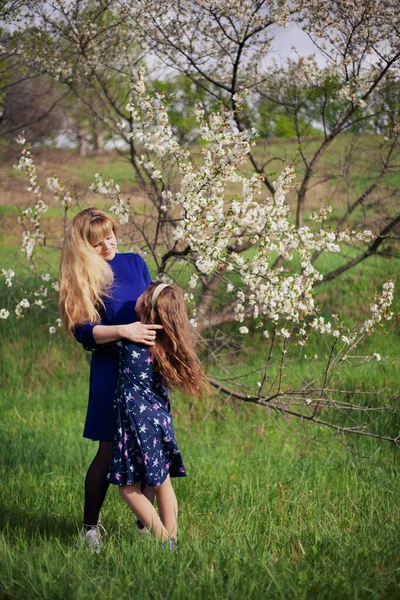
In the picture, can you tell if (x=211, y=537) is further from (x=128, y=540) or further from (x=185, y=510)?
(x=185, y=510)

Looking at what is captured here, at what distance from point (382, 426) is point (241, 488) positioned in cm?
171

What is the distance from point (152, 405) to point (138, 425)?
113 millimetres

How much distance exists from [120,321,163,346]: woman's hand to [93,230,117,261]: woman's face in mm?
478

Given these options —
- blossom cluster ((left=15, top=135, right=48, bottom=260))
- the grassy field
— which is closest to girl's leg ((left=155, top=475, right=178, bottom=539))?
the grassy field

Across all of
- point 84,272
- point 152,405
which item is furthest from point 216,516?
point 84,272

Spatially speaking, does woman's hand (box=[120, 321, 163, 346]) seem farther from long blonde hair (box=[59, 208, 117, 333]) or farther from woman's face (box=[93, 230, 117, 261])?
woman's face (box=[93, 230, 117, 261])

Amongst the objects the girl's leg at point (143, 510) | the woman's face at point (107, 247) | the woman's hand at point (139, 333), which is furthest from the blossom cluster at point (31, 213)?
the girl's leg at point (143, 510)

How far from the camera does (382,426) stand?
555 centimetres

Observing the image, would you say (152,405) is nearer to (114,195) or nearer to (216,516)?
(216,516)

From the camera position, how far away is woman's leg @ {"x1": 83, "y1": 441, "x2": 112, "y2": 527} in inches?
125

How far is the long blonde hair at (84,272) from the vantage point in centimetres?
311

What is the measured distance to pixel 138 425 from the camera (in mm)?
2959

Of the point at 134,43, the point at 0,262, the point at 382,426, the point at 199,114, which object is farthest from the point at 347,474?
the point at 0,262

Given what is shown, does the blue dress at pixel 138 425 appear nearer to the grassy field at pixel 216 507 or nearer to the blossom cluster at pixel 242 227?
the grassy field at pixel 216 507
